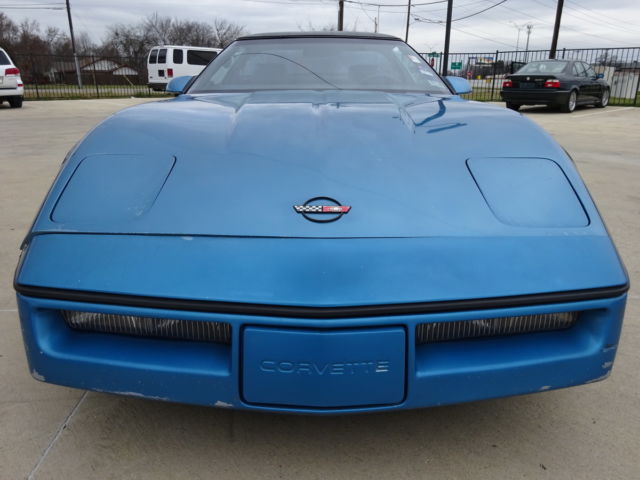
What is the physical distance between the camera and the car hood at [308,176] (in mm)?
1281

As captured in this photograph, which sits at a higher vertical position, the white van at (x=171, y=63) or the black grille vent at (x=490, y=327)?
the black grille vent at (x=490, y=327)

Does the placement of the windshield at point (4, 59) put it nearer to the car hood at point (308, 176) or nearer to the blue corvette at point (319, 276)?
the car hood at point (308, 176)

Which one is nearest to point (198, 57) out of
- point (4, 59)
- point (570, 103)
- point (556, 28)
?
point (4, 59)

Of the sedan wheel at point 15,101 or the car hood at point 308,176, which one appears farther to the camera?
the sedan wheel at point 15,101

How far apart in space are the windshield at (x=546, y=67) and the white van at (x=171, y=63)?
446 inches

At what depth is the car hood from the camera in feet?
4.20

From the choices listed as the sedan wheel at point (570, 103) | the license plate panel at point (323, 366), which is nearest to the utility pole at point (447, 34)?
the sedan wheel at point (570, 103)

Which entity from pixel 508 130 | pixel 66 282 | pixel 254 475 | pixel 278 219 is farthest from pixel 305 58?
pixel 254 475

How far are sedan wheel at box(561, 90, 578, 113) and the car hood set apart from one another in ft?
40.9

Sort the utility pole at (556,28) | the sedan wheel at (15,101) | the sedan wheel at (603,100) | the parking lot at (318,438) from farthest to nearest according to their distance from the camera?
the utility pole at (556,28) → the sedan wheel at (603,100) → the sedan wheel at (15,101) → the parking lot at (318,438)

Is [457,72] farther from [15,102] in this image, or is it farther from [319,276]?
[319,276]

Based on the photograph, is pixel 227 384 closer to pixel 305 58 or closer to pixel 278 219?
pixel 278 219

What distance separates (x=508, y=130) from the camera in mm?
1603

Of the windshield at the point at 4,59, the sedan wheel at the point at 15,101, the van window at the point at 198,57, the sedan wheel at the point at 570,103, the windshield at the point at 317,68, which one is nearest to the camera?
the windshield at the point at 317,68
